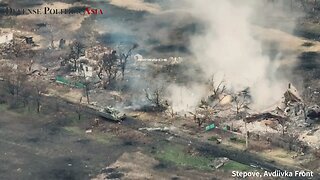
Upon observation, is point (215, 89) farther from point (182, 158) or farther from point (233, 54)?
point (182, 158)

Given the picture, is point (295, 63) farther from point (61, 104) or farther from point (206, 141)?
point (61, 104)

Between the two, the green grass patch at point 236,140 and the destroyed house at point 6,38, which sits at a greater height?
the destroyed house at point 6,38

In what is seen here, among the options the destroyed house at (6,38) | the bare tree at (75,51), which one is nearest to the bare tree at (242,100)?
the bare tree at (75,51)

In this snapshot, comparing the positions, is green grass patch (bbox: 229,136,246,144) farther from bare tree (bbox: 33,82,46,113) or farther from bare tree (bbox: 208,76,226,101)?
bare tree (bbox: 33,82,46,113)

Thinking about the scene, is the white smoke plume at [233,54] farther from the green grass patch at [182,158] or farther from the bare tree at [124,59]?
the green grass patch at [182,158]

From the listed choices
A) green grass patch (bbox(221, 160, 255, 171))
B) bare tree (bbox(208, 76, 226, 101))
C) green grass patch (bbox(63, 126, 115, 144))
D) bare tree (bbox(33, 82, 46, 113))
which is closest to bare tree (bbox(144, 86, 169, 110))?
bare tree (bbox(208, 76, 226, 101))

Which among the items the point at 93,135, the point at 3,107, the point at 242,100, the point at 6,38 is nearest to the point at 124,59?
the point at 3,107
